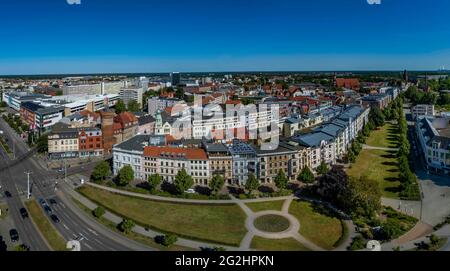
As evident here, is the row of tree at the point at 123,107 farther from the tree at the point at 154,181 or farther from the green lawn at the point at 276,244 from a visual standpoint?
the green lawn at the point at 276,244

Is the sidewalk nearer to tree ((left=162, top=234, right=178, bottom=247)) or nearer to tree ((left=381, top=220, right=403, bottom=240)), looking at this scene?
tree ((left=162, top=234, right=178, bottom=247))

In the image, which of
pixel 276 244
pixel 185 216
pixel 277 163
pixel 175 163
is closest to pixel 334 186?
pixel 277 163

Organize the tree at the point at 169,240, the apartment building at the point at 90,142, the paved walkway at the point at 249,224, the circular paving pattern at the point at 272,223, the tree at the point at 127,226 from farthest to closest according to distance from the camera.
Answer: the apartment building at the point at 90,142
the circular paving pattern at the point at 272,223
the tree at the point at 127,226
the paved walkway at the point at 249,224
the tree at the point at 169,240

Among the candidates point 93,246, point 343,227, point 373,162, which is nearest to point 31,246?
point 93,246

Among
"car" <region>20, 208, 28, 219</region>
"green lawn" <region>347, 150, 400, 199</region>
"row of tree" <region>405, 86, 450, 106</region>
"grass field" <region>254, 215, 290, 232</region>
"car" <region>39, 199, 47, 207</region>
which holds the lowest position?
"grass field" <region>254, 215, 290, 232</region>

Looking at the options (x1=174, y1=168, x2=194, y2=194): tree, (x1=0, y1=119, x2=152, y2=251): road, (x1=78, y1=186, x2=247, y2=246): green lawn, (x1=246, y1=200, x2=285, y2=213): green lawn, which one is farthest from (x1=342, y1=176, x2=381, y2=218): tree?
(x1=0, y1=119, x2=152, y2=251): road

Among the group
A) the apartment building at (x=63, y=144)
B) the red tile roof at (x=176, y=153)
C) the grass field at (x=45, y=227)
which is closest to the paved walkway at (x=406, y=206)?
the red tile roof at (x=176, y=153)

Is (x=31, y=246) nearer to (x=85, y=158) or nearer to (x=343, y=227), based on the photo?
(x=343, y=227)
